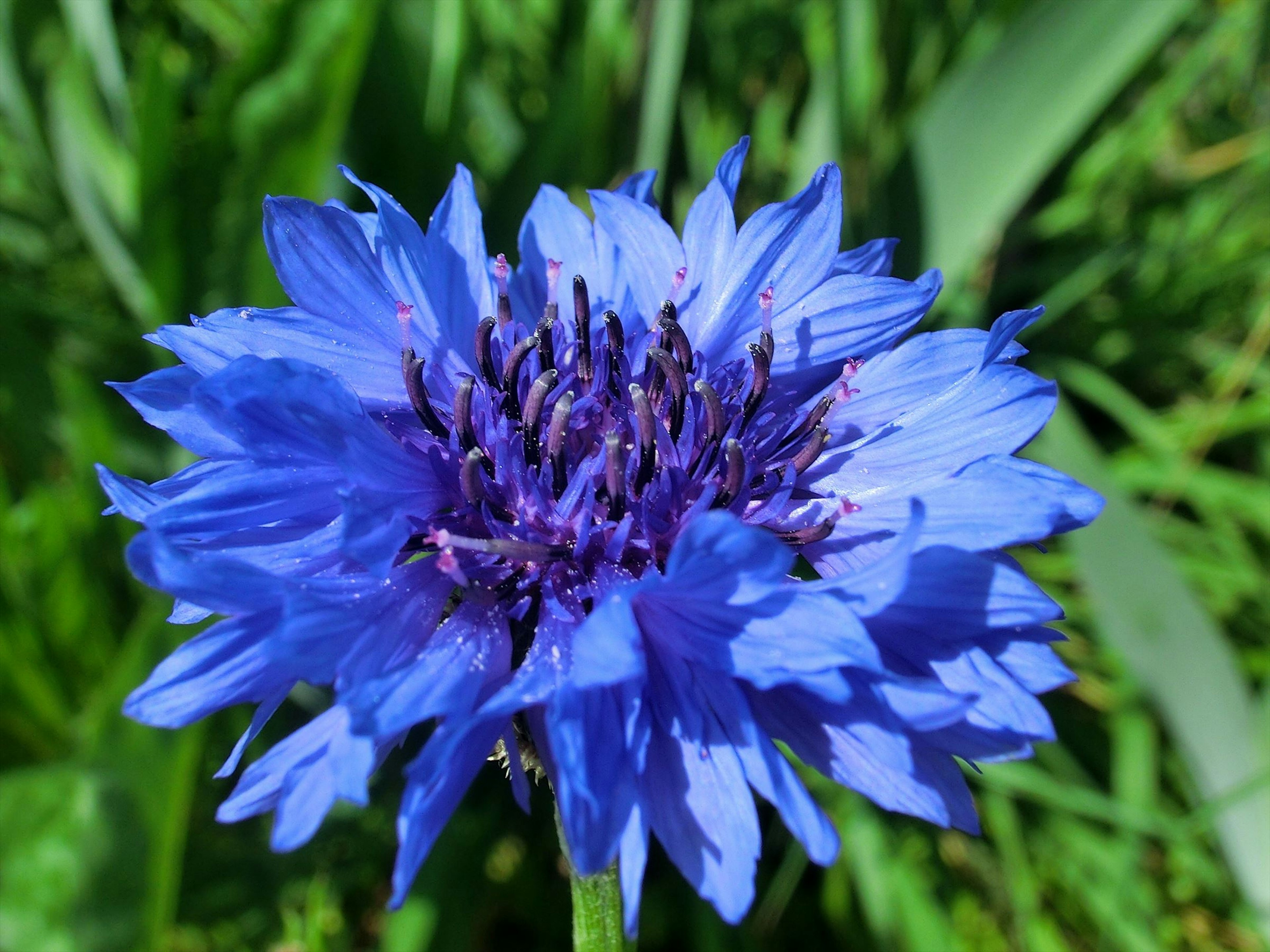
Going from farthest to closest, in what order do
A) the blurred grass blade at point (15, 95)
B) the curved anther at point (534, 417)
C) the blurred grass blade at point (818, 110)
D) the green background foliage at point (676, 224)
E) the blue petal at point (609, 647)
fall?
the blurred grass blade at point (15, 95), the blurred grass blade at point (818, 110), the green background foliage at point (676, 224), the curved anther at point (534, 417), the blue petal at point (609, 647)

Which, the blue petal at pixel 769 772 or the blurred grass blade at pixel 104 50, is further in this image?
the blurred grass blade at pixel 104 50

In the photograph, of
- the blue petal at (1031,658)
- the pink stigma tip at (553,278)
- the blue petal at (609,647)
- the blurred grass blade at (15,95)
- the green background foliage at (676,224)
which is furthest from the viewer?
the blurred grass blade at (15,95)

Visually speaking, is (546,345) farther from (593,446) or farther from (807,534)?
(807,534)

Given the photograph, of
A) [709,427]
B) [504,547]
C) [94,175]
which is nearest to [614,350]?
[709,427]

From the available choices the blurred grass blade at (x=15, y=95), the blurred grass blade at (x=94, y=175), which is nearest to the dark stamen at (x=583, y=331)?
the blurred grass blade at (x=94, y=175)

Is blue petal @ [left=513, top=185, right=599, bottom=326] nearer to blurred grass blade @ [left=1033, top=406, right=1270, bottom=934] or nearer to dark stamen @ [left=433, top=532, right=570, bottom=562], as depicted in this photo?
dark stamen @ [left=433, top=532, right=570, bottom=562]

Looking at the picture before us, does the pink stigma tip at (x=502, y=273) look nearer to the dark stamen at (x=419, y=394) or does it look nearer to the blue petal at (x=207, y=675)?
the dark stamen at (x=419, y=394)

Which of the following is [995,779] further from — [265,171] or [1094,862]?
[265,171]
